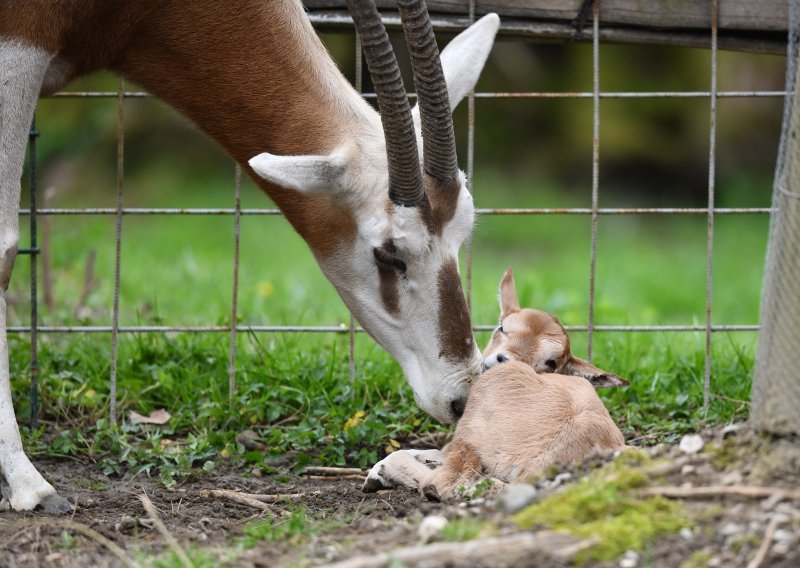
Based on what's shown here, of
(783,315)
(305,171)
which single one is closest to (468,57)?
(305,171)

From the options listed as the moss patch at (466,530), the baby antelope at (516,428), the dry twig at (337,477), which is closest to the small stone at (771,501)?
the moss patch at (466,530)

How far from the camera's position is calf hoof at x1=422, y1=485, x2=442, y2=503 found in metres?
3.82

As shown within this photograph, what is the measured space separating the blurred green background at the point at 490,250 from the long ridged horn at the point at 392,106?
3.27ft

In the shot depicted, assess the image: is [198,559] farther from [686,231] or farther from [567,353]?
[686,231]

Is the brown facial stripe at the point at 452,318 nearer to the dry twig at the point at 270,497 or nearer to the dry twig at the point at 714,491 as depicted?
the dry twig at the point at 270,497

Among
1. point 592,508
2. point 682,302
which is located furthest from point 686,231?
point 592,508

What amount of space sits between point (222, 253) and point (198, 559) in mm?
7545

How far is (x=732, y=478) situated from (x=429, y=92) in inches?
68.7

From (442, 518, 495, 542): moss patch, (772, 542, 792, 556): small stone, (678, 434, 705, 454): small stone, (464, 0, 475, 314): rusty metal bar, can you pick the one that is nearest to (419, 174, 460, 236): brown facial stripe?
(464, 0, 475, 314): rusty metal bar

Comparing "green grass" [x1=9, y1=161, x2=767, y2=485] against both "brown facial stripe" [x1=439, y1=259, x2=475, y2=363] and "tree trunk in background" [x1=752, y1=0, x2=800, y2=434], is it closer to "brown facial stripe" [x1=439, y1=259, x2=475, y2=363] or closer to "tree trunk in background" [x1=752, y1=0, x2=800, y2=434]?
"brown facial stripe" [x1=439, y1=259, x2=475, y2=363]

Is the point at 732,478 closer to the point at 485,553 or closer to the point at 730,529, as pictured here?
the point at 730,529

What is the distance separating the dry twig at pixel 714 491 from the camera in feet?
9.27

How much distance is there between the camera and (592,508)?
2842 millimetres

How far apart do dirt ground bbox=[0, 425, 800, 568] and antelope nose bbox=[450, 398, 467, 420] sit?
369 millimetres
